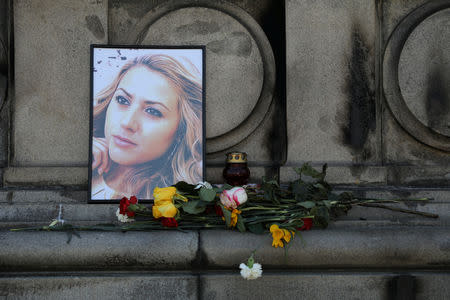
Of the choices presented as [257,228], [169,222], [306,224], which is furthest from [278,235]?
[169,222]

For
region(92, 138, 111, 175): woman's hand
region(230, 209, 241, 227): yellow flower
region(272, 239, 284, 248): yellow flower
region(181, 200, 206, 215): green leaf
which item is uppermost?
region(92, 138, 111, 175): woman's hand

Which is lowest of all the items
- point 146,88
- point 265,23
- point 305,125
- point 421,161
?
point 421,161

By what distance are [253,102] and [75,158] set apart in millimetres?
1674

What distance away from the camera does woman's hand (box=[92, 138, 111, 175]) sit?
11.4ft

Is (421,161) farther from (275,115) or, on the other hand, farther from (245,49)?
(245,49)

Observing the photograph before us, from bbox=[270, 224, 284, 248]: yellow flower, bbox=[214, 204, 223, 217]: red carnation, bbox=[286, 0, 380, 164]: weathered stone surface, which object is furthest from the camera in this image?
bbox=[286, 0, 380, 164]: weathered stone surface

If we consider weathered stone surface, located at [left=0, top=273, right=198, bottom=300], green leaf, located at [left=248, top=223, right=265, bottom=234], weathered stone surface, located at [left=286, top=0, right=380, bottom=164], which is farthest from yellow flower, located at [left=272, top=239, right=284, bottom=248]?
weathered stone surface, located at [left=286, top=0, right=380, bottom=164]

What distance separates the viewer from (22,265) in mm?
2785

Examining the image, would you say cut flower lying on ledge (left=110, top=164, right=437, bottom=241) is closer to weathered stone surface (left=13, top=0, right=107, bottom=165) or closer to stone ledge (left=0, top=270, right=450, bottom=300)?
stone ledge (left=0, top=270, right=450, bottom=300)

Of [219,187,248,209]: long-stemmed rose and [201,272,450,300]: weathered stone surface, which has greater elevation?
[219,187,248,209]: long-stemmed rose

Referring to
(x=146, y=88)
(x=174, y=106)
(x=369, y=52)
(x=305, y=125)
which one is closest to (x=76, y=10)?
(x=146, y=88)

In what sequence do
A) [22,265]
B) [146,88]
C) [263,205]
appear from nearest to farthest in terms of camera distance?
[22,265] < [263,205] < [146,88]

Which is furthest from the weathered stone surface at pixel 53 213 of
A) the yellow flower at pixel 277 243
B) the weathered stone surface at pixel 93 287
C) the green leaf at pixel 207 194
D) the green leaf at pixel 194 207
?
the yellow flower at pixel 277 243

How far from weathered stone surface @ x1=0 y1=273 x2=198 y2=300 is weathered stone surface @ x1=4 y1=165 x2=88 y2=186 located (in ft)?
3.54
